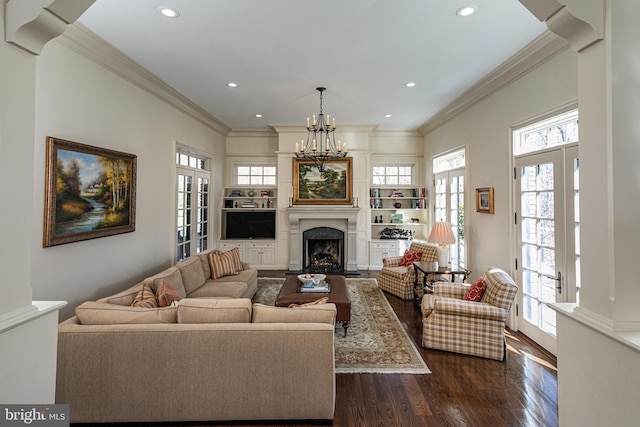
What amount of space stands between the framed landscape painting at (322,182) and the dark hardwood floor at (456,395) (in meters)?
4.12

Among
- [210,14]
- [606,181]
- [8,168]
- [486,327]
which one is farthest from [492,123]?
[8,168]

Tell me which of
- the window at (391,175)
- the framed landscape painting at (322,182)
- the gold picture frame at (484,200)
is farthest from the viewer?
the window at (391,175)

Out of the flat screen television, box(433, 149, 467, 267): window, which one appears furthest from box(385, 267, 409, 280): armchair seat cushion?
the flat screen television

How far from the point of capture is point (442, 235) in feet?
14.0

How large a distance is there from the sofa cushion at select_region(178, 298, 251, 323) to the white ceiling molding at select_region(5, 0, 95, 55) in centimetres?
167

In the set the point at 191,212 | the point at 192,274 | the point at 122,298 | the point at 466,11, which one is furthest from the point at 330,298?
the point at 191,212

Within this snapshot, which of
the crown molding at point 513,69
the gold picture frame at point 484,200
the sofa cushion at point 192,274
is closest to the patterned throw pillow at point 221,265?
the sofa cushion at point 192,274

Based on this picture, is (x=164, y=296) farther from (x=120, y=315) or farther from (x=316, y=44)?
(x=316, y=44)

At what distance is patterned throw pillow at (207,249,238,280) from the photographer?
4.42 meters

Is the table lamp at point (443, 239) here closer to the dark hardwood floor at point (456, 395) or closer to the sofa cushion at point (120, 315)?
the dark hardwood floor at point (456, 395)

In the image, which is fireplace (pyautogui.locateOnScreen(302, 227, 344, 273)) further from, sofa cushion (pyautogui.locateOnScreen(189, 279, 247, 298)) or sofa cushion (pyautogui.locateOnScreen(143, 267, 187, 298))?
sofa cushion (pyautogui.locateOnScreen(143, 267, 187, 298))

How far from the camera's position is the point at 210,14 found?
8.64 feet

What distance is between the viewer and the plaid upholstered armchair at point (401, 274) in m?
4.70

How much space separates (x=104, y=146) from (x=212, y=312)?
243 cm
